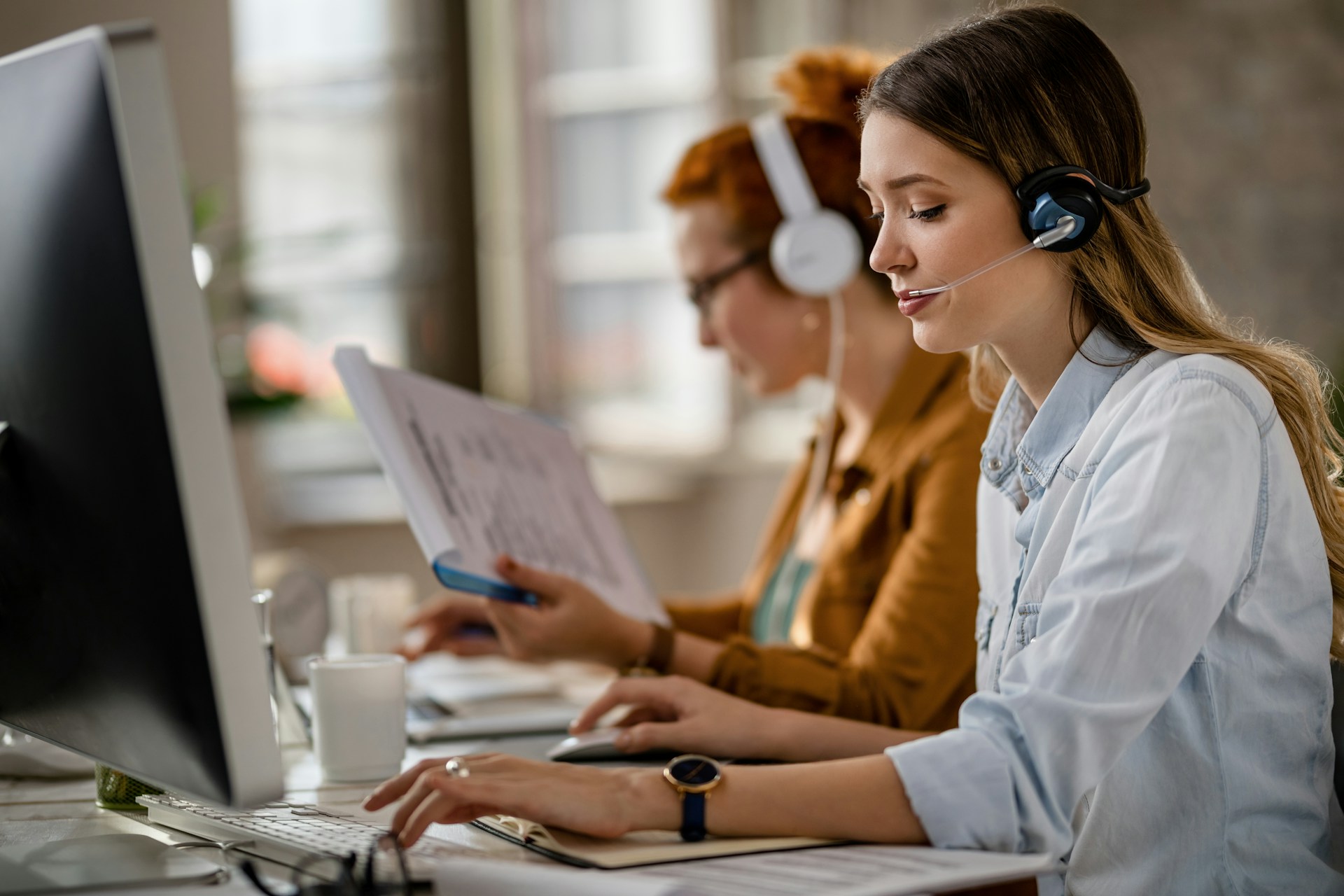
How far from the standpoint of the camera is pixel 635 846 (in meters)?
0.77

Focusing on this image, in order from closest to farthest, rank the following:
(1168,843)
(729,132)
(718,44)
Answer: (1168,843)
(729,132)
(718,44)

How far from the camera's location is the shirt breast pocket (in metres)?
0.92

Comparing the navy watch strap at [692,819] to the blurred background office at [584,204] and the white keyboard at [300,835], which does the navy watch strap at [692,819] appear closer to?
the white keyboard at [300,835]

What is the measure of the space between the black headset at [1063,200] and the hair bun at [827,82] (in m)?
0.68

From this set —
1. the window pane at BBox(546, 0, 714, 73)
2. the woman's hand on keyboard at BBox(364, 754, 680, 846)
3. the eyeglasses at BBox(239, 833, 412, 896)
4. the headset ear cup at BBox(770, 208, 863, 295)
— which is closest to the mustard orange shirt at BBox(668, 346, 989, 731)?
the headset ear cup at BBox(770, 208, 863, 295)

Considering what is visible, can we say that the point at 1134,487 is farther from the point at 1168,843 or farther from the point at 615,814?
the point at 615,814

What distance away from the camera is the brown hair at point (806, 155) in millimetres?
1571

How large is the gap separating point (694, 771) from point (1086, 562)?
0.27 metres

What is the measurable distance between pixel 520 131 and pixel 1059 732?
2.91 metres

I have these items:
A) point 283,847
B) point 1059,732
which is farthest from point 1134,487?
point 283,847

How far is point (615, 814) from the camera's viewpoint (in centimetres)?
77

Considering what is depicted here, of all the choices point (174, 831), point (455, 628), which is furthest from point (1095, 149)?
point (455, 628)

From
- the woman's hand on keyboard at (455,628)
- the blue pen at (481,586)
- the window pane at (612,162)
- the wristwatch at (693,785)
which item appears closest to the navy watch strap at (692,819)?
the wristwatch at (693,785)

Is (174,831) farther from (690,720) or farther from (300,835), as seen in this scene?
(690,720)
